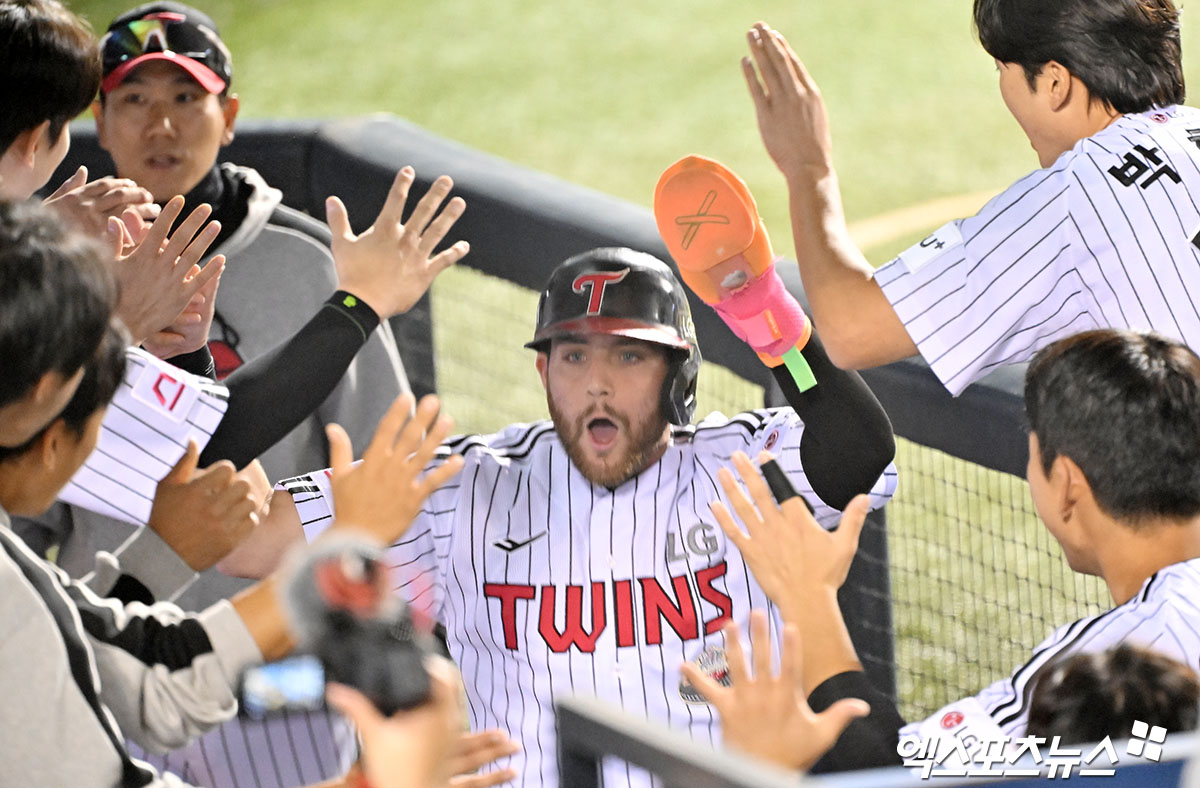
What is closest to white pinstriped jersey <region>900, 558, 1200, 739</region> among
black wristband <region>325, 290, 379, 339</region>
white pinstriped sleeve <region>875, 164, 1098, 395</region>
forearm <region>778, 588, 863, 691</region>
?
forearm <region>778, 588, 863, 691</region>

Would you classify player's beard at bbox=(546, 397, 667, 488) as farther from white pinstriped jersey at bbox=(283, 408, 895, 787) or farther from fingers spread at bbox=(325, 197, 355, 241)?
fingers spread at bbox=(325, 197, 355, 241)

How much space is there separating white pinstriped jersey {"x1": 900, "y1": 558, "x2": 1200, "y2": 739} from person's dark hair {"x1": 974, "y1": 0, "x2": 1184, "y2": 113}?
771 mm

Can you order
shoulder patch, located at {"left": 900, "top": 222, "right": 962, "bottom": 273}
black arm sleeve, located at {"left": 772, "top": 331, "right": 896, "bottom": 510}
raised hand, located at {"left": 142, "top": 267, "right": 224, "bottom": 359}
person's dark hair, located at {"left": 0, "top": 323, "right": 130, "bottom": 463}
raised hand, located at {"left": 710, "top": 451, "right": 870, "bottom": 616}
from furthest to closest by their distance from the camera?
raised hand, located at {"left": 142, "top": 267, "right": 224, "bottom": 359} < black arm sleeve, located at {"left": 772, "top": 331, "right": 896, "bottom": 510} < shoulder patch, located at {"left": 900, "top": 222, "right": 962, "bottom": 273} < raised hand, located at {"left": 710, "top": 451, "right": 870, "bottom": 616} < person's dark hair, located at {"left": 0, "top": 323, "right": 130, "bottom": 463}

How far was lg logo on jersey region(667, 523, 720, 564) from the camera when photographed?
2572 mm

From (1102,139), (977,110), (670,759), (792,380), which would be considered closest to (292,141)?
(792,380)

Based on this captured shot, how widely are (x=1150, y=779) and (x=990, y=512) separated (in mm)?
3930

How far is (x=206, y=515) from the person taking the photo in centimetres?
228

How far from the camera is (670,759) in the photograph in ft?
4.09

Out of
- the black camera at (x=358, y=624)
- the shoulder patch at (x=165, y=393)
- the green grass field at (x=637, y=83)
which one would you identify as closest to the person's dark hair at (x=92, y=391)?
the black camera at (x=358, y=624)

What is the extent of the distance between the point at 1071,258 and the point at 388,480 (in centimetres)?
103

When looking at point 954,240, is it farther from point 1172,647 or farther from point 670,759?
point 670,759

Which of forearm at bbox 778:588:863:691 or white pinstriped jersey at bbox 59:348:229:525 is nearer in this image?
forearm at bbox 778:588:863:691
